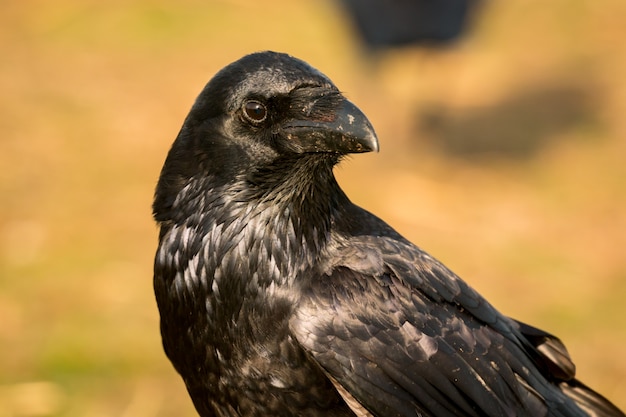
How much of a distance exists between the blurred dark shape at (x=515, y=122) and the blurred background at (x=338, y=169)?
0.02 m

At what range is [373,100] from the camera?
862 cm

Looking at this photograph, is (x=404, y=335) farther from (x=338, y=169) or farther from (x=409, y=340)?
(x=338, y=169)

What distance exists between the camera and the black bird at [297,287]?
2908 mm

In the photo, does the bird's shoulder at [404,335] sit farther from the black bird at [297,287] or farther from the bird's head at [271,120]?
the bird's head at [271,120]

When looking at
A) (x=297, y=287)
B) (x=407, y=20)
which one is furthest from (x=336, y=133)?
(x=407, y=20)

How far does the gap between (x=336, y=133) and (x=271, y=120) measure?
0.65 feet

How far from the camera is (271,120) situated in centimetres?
292

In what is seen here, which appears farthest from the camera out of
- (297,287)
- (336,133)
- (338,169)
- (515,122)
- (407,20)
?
(515,122)

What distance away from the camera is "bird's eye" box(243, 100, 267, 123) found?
291 centimetres

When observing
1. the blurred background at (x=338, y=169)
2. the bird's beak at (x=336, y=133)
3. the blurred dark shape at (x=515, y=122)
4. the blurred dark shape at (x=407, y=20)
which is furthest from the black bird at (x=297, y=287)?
the blurred dark shape at (x=515, y=122)

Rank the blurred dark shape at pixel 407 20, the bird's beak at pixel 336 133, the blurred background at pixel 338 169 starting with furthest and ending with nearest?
1. the blurred dark shape at pixel 407 20
2. the blurred background at pixel 338 169
3. the bird's beak at pixel 336 133

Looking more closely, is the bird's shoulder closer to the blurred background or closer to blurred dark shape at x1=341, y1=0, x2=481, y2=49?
the blurred background

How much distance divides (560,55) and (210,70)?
12.2ft

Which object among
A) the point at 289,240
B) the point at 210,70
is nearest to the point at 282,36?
the point at 210,70
